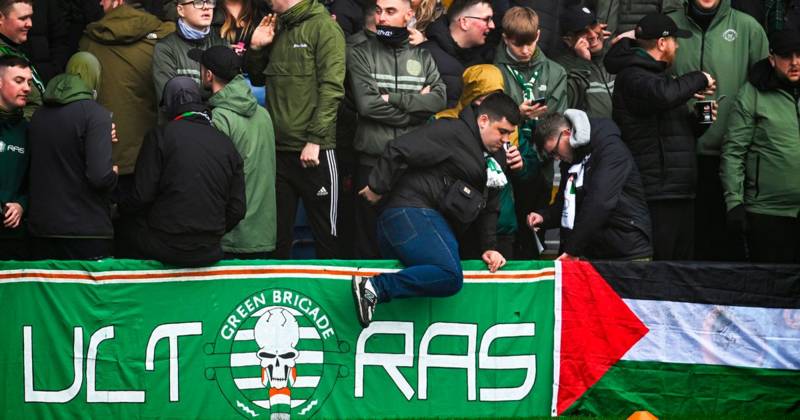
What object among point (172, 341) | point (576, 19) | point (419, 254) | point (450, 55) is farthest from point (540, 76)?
point (172, 341)

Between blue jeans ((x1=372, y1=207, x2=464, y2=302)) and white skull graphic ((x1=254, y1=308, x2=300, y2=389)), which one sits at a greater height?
blue jeans ((x1=372, y1=207, x2=464, y2=302))

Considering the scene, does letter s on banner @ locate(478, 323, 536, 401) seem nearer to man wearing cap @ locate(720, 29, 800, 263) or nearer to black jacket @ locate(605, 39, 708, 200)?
black jacket @ locate(605, 39, 708, 200)

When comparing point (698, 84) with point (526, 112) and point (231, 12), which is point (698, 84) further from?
point (231, 12)

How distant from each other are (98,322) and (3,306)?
61 centimetres

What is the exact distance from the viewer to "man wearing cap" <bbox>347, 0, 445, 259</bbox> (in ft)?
32.1

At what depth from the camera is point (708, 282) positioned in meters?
8.84

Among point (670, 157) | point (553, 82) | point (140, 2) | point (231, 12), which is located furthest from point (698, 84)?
point (140, 2)

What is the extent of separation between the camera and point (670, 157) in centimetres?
985

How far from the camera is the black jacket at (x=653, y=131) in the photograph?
974cm

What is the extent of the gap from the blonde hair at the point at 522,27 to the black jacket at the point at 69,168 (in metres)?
3.27

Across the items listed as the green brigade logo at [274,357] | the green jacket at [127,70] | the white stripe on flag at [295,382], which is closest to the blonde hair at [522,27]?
the green jacket at [127,70]

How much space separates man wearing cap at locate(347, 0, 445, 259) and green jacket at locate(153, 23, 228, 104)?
117 cm

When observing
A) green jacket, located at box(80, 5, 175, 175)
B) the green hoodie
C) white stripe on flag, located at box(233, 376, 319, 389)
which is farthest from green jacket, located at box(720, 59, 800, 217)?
the green hoodie

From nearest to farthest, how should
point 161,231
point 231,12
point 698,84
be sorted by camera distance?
1. point 161,231
2. point 698,84
3. point 231,12
